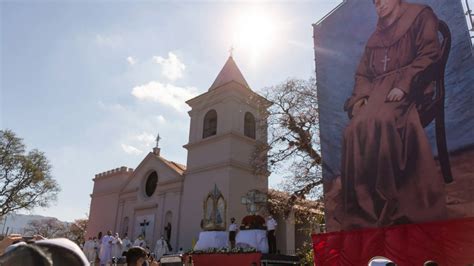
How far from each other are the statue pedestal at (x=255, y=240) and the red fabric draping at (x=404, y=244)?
3440 mm

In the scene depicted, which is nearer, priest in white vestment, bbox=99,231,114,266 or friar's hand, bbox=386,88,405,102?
friar's hand, bbox=386,88,405,102

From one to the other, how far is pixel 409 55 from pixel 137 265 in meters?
9.45

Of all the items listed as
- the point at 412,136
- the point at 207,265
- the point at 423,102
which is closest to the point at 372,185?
the point at 412,136

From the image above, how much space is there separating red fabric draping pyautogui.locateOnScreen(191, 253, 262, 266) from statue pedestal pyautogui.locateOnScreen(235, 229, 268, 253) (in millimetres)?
1369

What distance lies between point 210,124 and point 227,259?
12.0 metres

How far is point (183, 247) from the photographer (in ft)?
68.8

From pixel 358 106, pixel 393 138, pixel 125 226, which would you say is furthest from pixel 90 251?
pixel 393 138

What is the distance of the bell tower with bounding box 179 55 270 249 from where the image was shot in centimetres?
2048

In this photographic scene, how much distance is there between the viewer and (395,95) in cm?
1048

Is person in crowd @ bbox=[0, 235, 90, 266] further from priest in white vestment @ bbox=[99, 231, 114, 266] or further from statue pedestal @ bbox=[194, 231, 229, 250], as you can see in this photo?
priest in white vestment @ bbox=[99, 231, 114, 266]

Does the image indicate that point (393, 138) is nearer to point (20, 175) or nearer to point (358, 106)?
point (358, 106)

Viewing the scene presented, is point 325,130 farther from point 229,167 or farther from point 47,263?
point 47,263

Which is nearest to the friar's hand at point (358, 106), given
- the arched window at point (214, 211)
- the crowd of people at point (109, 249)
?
the arched window at point (214, 211)

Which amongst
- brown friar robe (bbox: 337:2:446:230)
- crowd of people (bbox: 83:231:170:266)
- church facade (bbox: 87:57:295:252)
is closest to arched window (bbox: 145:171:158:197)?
church facade (bbox: 87:57:295:252)
